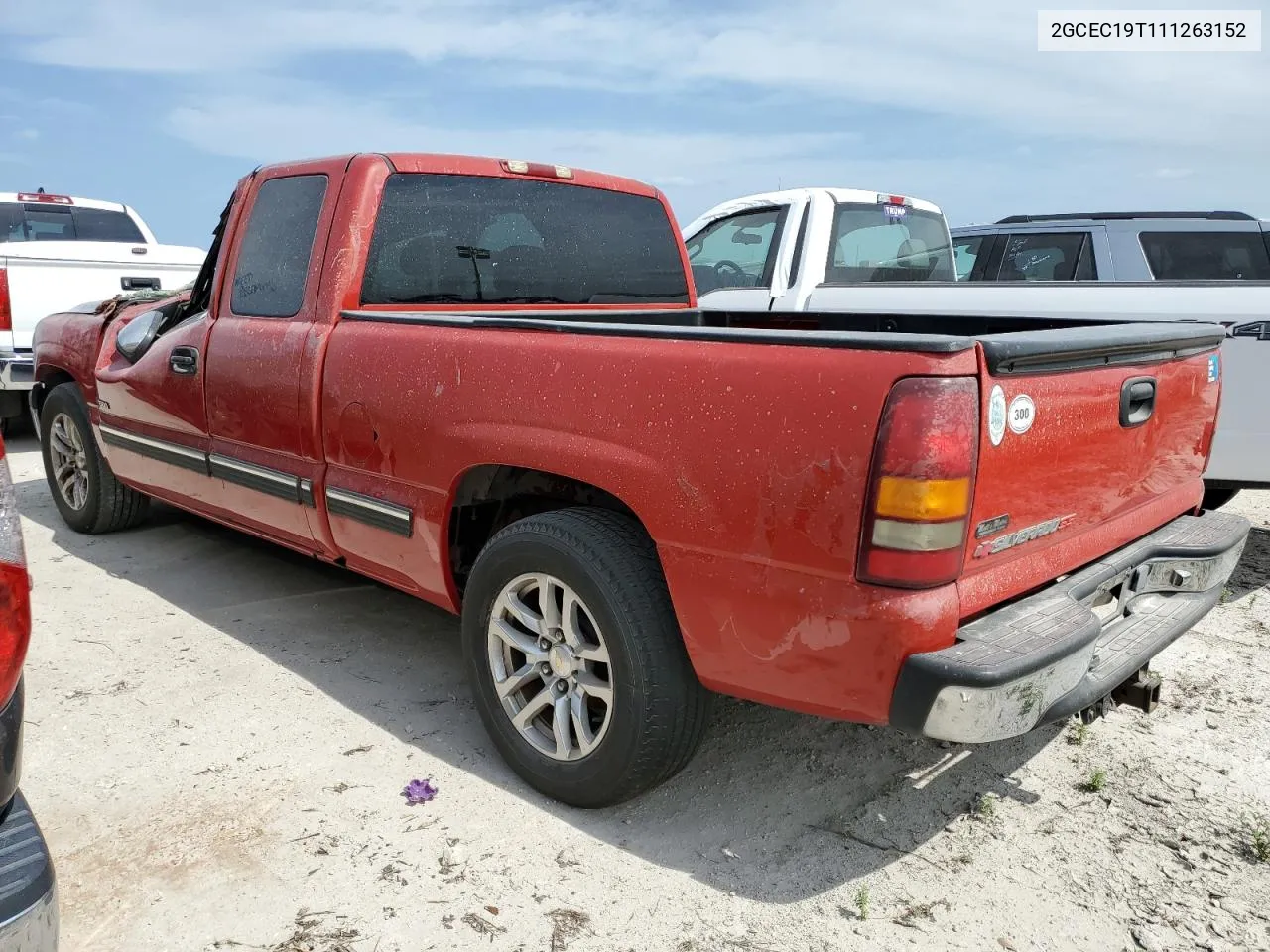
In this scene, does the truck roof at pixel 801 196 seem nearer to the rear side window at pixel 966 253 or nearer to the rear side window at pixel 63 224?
the rear side window at pixel 966 253

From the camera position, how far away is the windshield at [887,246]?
23.0 feet

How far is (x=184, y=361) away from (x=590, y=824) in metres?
2.73

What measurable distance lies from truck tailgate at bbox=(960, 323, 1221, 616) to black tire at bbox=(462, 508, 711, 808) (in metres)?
0.79

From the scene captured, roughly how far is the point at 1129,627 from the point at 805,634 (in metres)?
1.10

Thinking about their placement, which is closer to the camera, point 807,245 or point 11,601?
point 11,601

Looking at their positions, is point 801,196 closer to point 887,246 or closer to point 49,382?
point 887,246

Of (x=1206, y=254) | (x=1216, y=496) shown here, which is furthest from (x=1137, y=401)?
(x=1206, y=254)

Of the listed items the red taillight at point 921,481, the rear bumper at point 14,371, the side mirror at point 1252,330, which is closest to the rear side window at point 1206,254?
the side mirror at point 1252,330

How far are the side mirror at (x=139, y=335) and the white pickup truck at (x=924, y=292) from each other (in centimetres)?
270

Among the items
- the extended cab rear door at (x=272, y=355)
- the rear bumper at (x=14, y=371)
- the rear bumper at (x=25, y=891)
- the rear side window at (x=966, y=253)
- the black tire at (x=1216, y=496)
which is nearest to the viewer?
the rear bumper at (x=25, y=891)

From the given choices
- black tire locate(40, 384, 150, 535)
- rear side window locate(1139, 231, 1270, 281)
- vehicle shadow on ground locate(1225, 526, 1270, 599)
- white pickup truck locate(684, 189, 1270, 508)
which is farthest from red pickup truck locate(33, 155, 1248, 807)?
rear side window locate(1139, 231, 1270, 281)

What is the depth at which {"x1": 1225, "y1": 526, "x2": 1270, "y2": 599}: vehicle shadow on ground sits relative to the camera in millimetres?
4875

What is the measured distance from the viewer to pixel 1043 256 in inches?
304

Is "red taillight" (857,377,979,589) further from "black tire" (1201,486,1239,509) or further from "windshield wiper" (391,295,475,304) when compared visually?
"black tire" (1201,486,1239,509)
